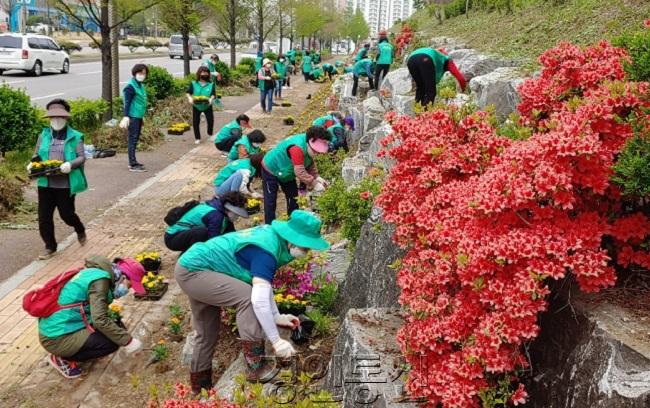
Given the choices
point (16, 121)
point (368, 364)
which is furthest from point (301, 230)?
point (16, 121)

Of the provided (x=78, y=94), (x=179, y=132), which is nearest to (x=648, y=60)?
(x=179, y=132)

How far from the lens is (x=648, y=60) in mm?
3633

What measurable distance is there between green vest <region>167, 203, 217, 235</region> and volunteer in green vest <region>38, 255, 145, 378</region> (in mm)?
660

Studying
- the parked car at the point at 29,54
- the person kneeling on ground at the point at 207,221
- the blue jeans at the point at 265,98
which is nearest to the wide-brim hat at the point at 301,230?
the person kneeling on ground at the point at 207,221

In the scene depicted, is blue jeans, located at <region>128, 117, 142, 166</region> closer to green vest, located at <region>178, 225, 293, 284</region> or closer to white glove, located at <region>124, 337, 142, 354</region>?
white glove, located at <region>124, 337, 142, 354</region>

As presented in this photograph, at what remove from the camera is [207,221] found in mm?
5227

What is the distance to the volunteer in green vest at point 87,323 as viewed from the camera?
14.8 ft

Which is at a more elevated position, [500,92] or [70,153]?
[500,92]

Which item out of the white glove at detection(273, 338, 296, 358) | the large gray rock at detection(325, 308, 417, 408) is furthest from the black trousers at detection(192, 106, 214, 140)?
the large gray rock at detection(325, 308, 417, 408)

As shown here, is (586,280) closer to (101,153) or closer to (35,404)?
(35,404)

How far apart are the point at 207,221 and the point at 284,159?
170 cm

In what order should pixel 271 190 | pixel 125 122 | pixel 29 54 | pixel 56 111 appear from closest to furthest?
pixel 56 111, pixel 271 190, pixel 125 122, pixel 29 54

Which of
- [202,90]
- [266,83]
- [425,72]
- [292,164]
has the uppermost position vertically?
[425,72]

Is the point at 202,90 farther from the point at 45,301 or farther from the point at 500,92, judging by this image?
the point at 45,301
